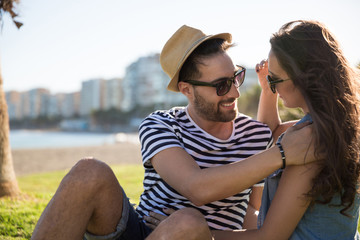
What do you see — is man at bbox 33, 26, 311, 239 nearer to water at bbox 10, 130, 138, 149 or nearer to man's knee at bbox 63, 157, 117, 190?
man's knee at bbox 63, 157, 117, 190

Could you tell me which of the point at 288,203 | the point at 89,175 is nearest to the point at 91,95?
the point at 89,175

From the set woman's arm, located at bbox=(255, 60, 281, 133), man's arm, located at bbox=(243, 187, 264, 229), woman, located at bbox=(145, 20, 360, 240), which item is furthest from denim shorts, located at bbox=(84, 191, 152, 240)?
woman's arm, located at bbox=(255, 60, 281, 133)

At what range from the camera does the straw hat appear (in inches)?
103

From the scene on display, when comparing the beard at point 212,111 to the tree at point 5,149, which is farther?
the tree at point 5,149

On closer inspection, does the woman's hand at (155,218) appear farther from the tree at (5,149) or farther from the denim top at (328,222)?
the tree at (5,149)

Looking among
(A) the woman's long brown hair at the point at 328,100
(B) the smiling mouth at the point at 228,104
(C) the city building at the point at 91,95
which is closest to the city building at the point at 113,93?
(C) the city building at the point at 91,95

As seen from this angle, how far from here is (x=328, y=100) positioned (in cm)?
174

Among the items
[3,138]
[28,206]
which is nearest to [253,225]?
[28,206]

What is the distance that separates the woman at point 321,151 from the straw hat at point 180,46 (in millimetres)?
867

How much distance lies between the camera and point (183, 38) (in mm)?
2705

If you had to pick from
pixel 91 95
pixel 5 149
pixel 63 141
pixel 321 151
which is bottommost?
pixel 91 95

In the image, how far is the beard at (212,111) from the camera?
2.56m

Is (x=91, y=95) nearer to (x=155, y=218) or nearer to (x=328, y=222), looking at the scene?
(x=155, y=218)

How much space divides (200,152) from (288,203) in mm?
773
